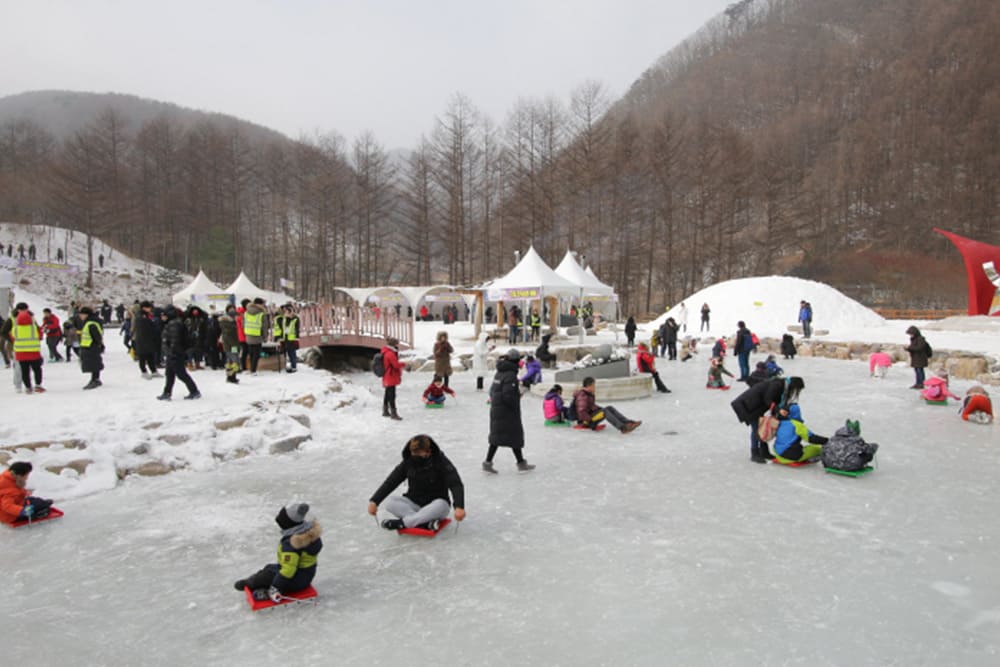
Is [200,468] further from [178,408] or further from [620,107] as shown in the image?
[620,107]

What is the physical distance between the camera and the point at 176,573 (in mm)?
4109

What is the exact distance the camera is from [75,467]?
621 cm

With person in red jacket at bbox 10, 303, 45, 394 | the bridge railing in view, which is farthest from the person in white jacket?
person in red jacket at bbox 10, 303, 45, 394

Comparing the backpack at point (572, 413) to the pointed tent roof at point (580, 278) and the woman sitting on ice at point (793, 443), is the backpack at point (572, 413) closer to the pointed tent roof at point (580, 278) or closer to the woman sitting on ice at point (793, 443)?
the woman sitting on ice at point (793, 443)

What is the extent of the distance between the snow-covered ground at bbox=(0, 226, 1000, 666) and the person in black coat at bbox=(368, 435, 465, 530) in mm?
188

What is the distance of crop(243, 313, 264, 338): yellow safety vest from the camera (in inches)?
451

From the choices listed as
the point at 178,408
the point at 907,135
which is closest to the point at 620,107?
the point at 907,135

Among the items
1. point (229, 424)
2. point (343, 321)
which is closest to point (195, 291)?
point (343, 321)

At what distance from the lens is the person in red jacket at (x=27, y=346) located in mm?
8883

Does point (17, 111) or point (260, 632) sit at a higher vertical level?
point (17, 111)

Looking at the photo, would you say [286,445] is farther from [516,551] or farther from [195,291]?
[195,291]

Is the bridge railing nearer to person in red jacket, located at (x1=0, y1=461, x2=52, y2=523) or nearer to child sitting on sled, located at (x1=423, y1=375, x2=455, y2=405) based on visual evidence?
child sitting on sled, located at (x1=423, y1=375, x2=455, y2=405)

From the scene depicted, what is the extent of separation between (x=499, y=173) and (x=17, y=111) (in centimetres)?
9146

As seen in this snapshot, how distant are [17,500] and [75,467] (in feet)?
4.03
